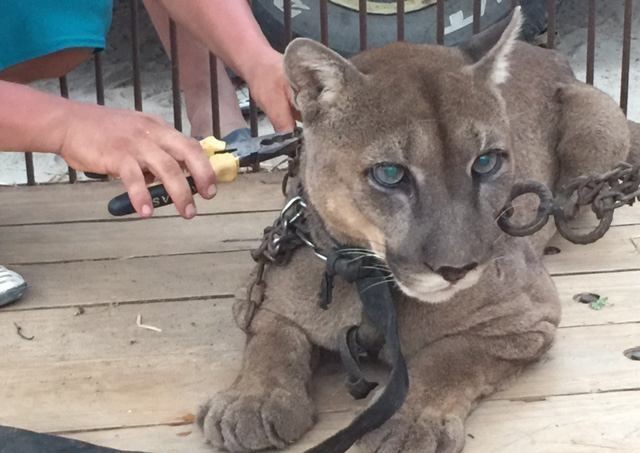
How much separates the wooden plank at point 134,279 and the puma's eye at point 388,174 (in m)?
0.78

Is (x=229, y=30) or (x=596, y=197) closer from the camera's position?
(x=596, y=197)

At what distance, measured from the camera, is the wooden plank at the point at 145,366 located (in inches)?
87.7

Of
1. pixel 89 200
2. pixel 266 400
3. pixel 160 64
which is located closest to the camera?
pixel 266 400

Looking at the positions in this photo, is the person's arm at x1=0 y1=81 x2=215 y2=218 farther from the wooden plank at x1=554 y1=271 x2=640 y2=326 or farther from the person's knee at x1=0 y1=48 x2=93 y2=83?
the wooden plank at x1=554 y1=271 x2=640 y2=326

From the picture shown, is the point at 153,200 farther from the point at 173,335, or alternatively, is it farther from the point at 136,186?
the point at 173,335

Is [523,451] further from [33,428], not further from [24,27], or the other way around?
[24,27]

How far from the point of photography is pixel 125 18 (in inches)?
215

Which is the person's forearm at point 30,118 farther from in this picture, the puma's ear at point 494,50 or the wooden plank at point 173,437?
the puma's ear at point 494,50

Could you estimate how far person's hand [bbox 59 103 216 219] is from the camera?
208cm

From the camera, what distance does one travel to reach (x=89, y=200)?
332cm

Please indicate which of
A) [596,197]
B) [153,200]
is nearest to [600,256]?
[596,197]

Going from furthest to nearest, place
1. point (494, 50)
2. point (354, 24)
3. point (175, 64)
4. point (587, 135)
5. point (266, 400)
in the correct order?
point (354, 24), point (175, 64), point (587, 135), point (494, 50), point (266, 400)

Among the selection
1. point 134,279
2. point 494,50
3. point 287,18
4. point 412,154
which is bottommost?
point 134,279

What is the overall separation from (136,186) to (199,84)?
1.66 meters
